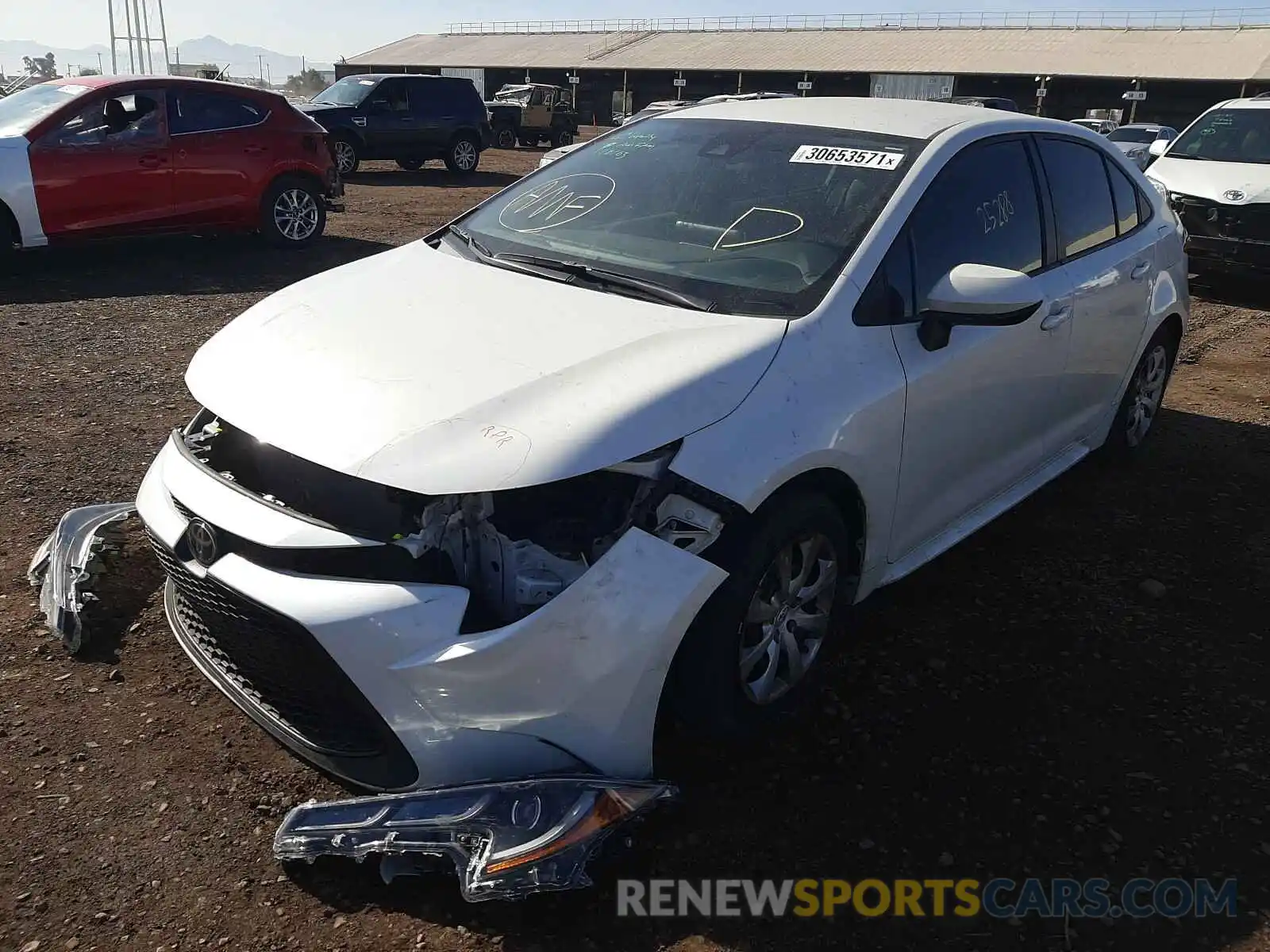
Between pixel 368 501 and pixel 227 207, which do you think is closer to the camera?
pixel 368 501

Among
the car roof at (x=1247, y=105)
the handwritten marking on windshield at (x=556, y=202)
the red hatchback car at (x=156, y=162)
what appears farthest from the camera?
the car roof at (x=1247, y=105)

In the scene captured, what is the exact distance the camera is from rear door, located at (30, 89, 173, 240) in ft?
27.4

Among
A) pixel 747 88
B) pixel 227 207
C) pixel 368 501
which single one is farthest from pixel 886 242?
pixel 747 88

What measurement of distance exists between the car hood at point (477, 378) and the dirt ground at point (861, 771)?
987 mm

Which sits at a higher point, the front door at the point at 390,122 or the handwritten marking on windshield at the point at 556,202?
the handwritten marking on windshield at the point at 556,202

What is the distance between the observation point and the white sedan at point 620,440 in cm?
231

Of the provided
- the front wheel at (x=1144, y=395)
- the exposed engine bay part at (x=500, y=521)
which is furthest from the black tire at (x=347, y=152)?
the exposed engine bay part at (x=500, y=521)

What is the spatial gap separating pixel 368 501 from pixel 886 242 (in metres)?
1.75

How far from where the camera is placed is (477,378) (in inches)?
102

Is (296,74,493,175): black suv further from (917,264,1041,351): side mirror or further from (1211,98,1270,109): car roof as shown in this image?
(917,264,1041,351): side mirror

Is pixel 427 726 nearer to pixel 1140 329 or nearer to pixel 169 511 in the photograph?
pixel 169 511

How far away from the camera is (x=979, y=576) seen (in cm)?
405

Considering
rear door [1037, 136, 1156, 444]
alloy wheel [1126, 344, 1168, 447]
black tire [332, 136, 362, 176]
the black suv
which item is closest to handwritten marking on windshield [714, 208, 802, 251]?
rear door [1037, 136, 1156, 444]

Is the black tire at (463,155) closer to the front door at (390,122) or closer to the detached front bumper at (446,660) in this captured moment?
the front door at (390,122)
